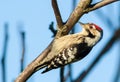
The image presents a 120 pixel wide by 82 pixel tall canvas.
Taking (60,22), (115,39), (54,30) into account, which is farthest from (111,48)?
(54,30)

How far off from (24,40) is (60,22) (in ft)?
2.76

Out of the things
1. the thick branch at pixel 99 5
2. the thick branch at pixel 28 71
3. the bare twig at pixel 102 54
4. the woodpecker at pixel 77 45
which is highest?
the bare twig at pixel 102 54

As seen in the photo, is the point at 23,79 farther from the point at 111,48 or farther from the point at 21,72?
the point at 111,48

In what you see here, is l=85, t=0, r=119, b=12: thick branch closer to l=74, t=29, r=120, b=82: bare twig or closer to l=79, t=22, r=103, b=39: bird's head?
l=74, t=29, r=120, b=82: bare twig

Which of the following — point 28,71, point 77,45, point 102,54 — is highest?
point 102,54

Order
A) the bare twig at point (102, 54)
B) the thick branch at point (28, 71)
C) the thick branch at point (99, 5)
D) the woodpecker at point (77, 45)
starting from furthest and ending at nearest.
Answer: the woodpecker at point (77, 45) < the thick branch at point (99, 5) < the thick branch at point (28, 71) < the bare twig at point (102, 54)

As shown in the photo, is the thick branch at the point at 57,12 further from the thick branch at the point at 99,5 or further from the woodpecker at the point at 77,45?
the woodpecker at the point at 77,45

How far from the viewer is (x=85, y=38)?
436 cm

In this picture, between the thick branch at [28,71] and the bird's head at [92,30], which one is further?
the bird's head at [92,30]

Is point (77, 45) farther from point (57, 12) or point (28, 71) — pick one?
point (28, 71)

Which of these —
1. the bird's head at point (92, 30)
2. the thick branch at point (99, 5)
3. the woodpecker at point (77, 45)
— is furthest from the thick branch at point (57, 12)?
the bird's head at point (92, 30)

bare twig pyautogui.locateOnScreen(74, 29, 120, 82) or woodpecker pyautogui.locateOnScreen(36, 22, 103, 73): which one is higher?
bare twig pyautogui.locateOnScreen(74, 29, 120, 82)

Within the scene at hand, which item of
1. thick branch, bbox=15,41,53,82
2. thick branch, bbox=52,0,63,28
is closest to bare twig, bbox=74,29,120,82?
thick branch, bbox=15,41,53,82

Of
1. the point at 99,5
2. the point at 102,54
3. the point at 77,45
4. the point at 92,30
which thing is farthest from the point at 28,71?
the point at 92,30
